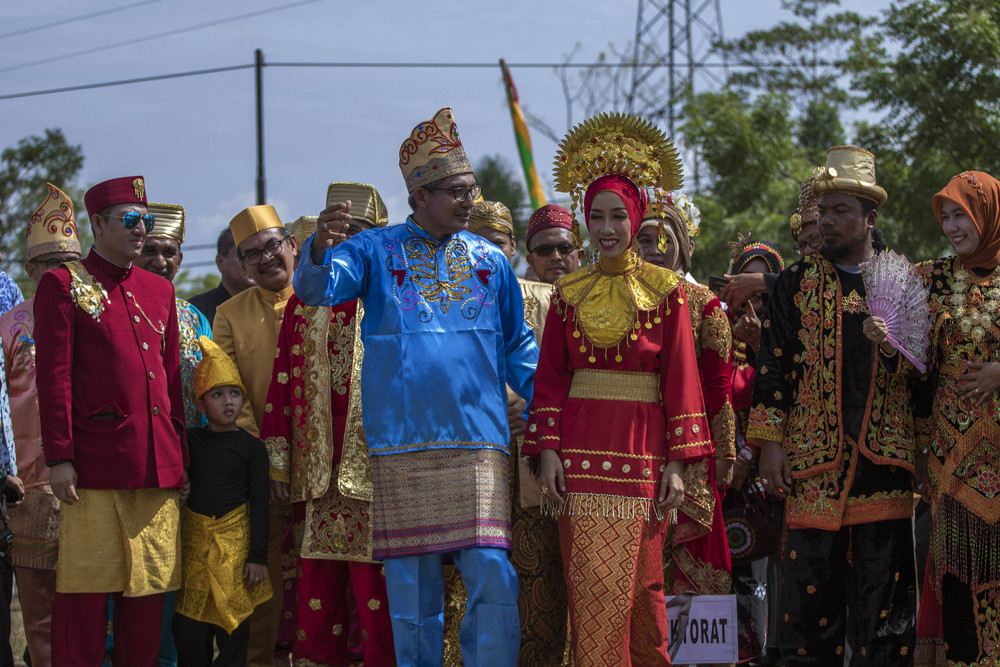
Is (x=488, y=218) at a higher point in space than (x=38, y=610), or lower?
higher

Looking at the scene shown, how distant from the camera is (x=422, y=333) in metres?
4.69

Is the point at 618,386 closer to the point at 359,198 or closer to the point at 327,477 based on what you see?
the point at 327,477

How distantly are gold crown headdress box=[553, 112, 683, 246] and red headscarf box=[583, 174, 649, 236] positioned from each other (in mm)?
68

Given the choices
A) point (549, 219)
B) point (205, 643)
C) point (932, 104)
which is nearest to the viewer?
point (205, 643)

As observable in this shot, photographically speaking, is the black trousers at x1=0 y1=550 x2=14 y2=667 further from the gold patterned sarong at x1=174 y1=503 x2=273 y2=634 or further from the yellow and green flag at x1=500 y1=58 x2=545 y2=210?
the yellow and green flag at x1=500 y1=58 x2=545 y2=210

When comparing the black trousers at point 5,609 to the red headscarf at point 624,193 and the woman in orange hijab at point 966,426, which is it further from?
the woman in orange hijab at point 966,426

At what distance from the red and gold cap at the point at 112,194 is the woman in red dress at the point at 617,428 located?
2.15 meters

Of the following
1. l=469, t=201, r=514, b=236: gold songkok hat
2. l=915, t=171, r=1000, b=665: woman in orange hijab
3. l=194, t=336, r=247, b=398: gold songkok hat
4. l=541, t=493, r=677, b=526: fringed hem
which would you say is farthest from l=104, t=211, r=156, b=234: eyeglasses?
l=915, t=171, r=1000, b=665: woman in orange hijab

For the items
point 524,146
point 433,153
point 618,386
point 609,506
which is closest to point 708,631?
point 609,506

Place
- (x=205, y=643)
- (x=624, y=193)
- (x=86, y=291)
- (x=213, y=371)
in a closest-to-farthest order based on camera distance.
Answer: (x=624, y=193)
(x=86, y=291)
(x=205, y=643)
(x=213, y=371)

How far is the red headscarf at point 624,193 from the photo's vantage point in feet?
15.5

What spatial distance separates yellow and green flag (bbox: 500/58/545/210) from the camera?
20.5 m

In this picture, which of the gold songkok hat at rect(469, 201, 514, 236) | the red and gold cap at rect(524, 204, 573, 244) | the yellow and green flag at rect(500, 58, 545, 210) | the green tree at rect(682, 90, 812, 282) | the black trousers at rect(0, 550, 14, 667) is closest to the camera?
the black trousers at rect(0, 550, 14, 667)

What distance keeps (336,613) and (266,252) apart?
2087 millimetres
